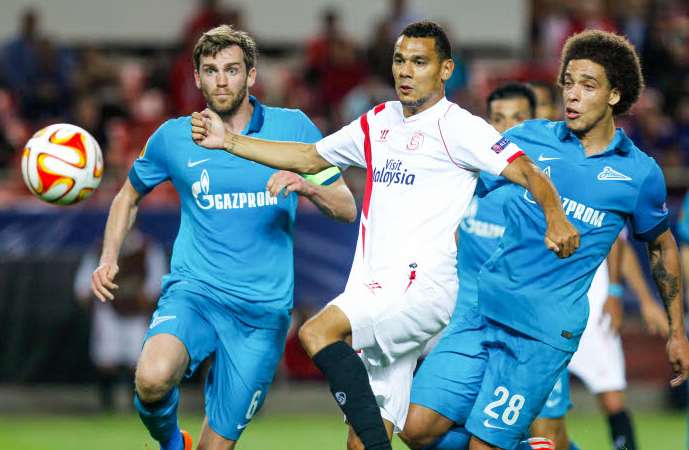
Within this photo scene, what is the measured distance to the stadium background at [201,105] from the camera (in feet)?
44.2

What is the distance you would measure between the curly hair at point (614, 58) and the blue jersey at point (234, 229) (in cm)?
165

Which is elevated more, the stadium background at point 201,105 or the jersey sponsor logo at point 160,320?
the jersey sponsor logo at point 160,320

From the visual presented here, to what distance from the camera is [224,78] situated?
7.45 m

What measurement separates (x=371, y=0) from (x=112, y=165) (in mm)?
5396

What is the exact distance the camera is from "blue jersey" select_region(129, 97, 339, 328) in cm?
745

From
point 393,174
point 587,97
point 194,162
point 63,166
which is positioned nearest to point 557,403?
point 587,97

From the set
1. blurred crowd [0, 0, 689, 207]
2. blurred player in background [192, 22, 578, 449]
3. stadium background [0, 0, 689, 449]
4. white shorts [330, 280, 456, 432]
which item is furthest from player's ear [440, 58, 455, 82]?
blurred crowd [0, 0, 689, 207]

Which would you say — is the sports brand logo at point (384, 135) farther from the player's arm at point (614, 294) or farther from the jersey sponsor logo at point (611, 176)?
the player's arm at point (614, 294)

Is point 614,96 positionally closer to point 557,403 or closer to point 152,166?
point 557,403

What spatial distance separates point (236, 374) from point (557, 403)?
2089 millimetres

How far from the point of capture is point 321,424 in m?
13.2

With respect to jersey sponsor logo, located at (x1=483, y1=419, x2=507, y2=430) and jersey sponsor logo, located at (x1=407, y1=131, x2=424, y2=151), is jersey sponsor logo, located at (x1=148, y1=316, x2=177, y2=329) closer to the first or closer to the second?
jersey sponsor logo, located at (x1=407, y1=131, x2=424, y2=151)

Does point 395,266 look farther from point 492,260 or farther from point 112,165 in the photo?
point 112,165

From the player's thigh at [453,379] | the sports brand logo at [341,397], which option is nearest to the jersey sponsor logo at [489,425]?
the player's thigh at [453,379]
